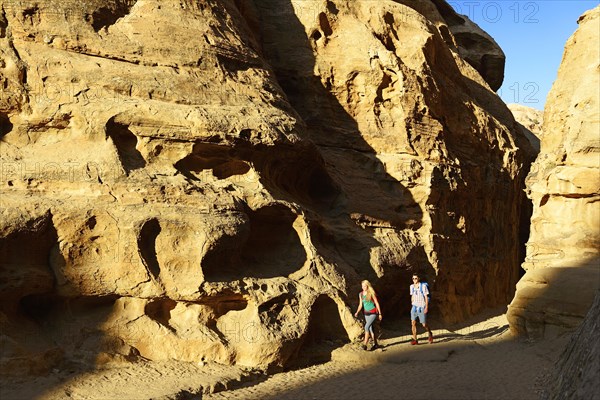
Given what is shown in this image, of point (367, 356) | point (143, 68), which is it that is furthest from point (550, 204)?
point (143, 68)

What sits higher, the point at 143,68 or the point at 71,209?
the point at 143,68

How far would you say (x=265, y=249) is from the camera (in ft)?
36.6

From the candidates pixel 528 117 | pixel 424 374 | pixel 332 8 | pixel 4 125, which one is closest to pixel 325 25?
pixel 332 8

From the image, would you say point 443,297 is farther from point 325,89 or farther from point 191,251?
point 191,251

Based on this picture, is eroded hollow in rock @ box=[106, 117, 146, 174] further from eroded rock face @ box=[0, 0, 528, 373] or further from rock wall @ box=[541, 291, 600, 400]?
rock wall @ box=[541, 291, 600, 400]

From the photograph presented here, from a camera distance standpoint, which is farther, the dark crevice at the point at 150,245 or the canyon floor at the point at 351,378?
the dark crevice at the point at 150,245

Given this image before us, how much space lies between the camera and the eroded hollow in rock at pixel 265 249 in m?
9.75

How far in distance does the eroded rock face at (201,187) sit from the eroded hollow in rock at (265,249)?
0.04m

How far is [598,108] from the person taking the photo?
1213 centimetres

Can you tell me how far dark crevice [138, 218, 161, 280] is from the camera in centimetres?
888

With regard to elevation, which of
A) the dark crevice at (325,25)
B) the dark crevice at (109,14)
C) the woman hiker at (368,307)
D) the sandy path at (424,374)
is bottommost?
the sandy path at (424,374)

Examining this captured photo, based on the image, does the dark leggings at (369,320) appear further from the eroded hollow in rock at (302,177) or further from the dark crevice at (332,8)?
the dark crevice at (332,8)

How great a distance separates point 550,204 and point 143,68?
8615mm

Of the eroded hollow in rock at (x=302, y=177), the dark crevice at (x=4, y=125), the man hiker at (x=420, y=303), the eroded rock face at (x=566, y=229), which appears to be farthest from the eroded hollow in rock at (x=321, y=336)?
the dark crevice at (x=4, y=125)
